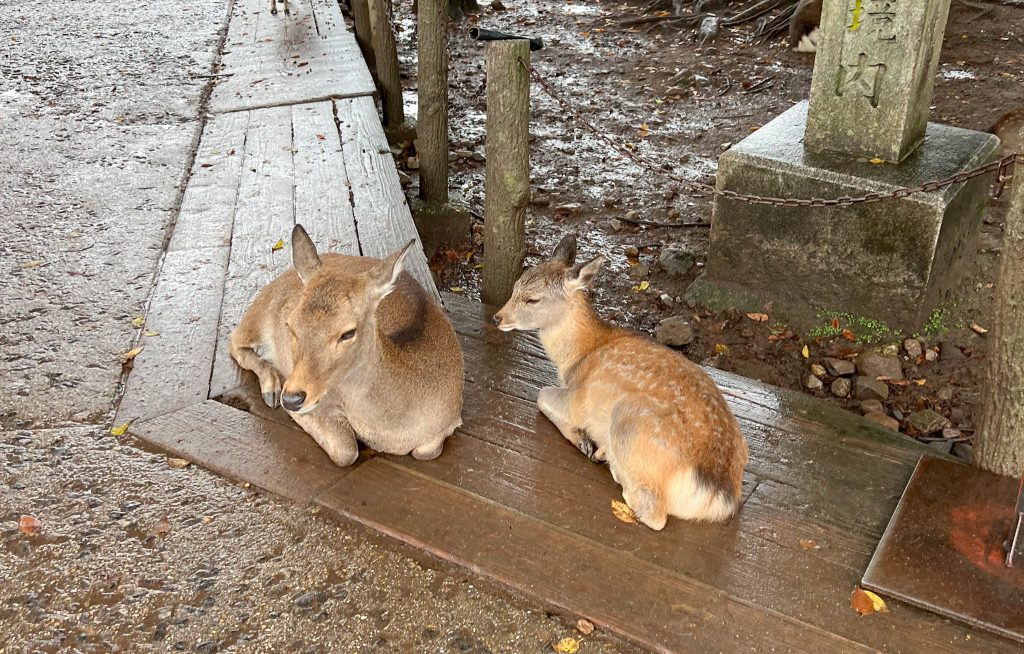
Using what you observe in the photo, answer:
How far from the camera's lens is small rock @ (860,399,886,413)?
4996 mm

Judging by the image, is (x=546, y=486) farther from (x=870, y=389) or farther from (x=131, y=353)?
(x=870, y=389)

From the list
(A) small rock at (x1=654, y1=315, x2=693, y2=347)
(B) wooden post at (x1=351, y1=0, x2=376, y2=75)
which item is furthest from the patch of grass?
(B) wooden post at (x1=351, y1=0, x2=376, y2=75)

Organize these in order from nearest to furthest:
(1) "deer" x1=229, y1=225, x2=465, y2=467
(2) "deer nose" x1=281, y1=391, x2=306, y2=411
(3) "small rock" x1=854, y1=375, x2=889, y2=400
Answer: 1. (2) "deer nose" x1=281, y1=391, x2=306, y2=411
2. (1) "deer" x1=229, y1=225, x2=465, y2=467
3. (3) "small rock" x1=854, y1=375, x2=889, y2=400

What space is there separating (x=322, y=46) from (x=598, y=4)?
6.46 m

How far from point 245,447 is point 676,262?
12.6 ft

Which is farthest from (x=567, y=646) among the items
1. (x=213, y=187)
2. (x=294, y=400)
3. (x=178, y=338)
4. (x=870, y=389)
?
(x=213, y=187)

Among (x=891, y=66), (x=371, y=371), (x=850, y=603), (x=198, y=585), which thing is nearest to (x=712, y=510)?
(x=850, y=603)

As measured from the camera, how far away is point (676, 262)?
6562 mm

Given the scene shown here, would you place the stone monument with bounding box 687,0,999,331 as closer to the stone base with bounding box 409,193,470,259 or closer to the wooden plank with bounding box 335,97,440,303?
the stone base with bounding box 409,193,470,259

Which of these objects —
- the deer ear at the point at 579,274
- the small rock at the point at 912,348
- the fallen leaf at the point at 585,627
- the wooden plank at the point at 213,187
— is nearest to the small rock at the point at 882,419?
the small rock at the point at 912,348

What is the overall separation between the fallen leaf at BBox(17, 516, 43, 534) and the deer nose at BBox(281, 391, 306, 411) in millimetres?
1232

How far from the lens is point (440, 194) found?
6719mm

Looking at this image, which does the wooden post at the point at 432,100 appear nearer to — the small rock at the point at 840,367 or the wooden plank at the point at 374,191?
the wooden plank at the point at 374,191

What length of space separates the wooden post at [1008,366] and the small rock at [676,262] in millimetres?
3055
